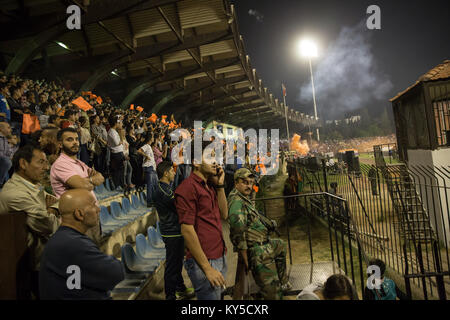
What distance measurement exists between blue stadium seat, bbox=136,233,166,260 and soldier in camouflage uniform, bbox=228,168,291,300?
8.01 ft

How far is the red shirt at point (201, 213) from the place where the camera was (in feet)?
7.95

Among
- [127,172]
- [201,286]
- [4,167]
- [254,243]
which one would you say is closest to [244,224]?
[254,243]

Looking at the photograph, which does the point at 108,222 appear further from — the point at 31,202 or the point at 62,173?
the point at 31,202

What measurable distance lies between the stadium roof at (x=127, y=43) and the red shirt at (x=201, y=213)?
9076 mm

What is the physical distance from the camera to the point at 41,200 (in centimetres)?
254

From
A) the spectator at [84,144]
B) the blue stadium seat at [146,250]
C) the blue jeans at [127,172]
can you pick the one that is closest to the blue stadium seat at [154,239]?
the blue stadium seat at [146,250]

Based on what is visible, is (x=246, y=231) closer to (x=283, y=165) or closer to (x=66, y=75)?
(x=66, y=75)

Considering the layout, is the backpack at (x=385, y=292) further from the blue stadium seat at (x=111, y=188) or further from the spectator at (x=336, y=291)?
the blue stadium seat at (x=111, y=188)

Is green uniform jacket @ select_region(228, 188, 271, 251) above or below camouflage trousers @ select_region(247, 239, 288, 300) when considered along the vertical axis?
above

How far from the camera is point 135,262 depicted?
4387 millimetres

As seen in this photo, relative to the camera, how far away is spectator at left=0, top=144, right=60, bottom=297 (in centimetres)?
233

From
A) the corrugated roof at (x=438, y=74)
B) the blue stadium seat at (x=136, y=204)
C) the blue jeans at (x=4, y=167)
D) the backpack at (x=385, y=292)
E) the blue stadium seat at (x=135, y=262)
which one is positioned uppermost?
the corrugated roof at (x=438, y=74)

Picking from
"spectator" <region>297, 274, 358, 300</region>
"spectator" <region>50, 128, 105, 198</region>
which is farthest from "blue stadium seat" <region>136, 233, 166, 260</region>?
"spectator" <region>297, 274, 358, 300</region>

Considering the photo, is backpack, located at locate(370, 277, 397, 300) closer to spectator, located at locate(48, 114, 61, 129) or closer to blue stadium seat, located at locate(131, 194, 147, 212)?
blue stadium seat, located at locate(131, 194, 147, 212)
